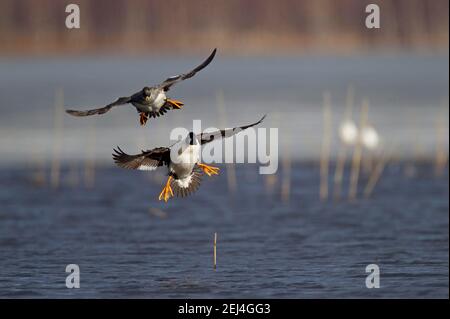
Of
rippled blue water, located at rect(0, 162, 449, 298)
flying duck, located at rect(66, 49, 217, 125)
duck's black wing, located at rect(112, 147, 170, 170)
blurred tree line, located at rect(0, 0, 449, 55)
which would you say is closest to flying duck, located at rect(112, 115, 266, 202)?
duck's black wing, located at rect(112, 147, 170, 170)

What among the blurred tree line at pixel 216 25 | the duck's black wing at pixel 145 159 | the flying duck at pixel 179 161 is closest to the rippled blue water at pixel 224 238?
the flying duck at pixel 179 161

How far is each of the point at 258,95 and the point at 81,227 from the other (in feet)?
85.9

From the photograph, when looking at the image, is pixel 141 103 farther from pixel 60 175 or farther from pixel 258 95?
pixel 258 95

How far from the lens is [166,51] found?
73.2 m

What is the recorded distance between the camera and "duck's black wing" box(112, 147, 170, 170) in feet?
37.9

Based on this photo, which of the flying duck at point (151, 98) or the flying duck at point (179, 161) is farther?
the flying duck at point (179, 161)

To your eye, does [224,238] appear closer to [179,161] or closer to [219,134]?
[179,161]

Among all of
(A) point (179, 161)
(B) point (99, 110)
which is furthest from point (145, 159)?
(B) point (99, 110)

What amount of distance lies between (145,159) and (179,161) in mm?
426

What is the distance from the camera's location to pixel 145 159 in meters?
11.7

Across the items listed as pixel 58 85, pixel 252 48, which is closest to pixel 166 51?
pixel 252 48

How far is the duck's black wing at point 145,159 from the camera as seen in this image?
11562 mm

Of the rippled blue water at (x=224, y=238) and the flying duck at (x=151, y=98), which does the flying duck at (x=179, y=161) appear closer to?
the flying duck at (x=151, y=98)

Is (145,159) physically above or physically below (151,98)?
below
